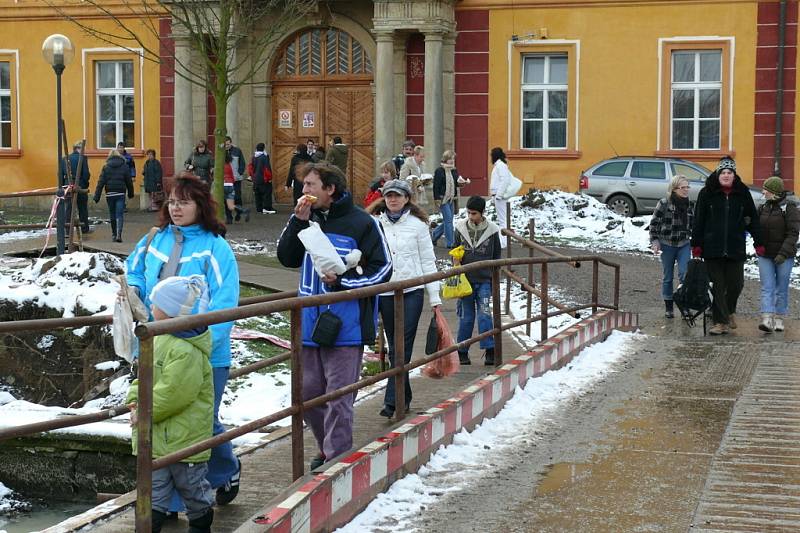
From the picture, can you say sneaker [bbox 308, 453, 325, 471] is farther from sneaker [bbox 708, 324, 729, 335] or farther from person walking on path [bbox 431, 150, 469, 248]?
person walking on path [bbox 431, 150, 469, 248]

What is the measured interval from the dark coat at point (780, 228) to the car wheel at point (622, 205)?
40.4 ft

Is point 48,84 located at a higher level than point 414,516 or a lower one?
higher

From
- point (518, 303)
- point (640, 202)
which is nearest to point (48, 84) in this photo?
point (640, 202)

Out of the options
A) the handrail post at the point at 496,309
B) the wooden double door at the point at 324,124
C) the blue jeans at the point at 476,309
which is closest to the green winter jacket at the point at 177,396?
the handrail post at the point at 496,309

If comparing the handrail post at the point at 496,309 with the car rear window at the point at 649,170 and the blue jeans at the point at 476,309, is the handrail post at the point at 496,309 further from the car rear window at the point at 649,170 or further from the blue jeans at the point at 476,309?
the car rear window at the point at 649,170

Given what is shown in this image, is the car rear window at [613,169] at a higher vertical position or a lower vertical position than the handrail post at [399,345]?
higher

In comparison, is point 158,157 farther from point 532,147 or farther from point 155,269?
point 155,269

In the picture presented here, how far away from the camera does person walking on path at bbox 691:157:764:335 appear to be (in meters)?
14.1

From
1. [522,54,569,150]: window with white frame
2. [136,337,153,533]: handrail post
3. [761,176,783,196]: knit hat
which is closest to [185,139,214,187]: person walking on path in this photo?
[522,54,569,150]: window with white frame

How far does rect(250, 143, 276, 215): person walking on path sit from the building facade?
1.92m

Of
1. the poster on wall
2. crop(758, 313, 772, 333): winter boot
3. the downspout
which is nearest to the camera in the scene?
crop(758, 313, 772, 333): winter boot

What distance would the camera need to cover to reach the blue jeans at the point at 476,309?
11.5 m

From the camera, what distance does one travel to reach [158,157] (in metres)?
32.1

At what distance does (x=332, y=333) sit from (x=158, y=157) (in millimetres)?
25898
